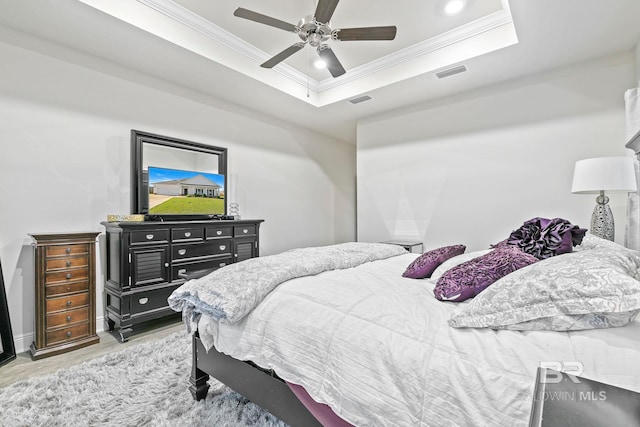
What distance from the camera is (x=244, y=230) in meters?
3.73

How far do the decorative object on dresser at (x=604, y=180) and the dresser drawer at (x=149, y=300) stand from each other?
377cm

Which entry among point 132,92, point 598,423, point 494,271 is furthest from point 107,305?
point 598,423

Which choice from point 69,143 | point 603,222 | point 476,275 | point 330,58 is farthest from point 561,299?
point 69,143

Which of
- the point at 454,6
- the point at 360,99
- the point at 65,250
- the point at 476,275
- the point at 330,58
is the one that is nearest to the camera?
the point at 476,275

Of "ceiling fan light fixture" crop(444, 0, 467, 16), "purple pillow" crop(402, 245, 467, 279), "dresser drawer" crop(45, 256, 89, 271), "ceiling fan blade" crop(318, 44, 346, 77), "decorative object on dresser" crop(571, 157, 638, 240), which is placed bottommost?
"dresser drawer" crop(45, 256, 89, 271)

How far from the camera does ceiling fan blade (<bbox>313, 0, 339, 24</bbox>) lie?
2033 millimetres

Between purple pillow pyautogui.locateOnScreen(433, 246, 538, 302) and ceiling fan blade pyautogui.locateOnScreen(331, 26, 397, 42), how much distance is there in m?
1.85

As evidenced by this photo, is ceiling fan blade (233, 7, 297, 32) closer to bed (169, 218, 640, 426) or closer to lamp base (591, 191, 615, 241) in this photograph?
bed (169, 218, 640, 426)

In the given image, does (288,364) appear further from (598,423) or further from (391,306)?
(598,423)

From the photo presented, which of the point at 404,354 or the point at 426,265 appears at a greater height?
the point at 426,265

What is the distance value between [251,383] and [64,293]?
210 cm

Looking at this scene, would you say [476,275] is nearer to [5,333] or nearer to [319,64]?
[319,64]

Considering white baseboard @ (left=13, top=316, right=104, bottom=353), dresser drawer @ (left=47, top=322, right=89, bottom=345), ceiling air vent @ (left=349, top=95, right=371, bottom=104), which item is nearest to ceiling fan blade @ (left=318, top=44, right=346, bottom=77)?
ceiling air vent @ (left=349, top=95, right=371, bottom=104)

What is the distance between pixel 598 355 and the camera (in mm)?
798
